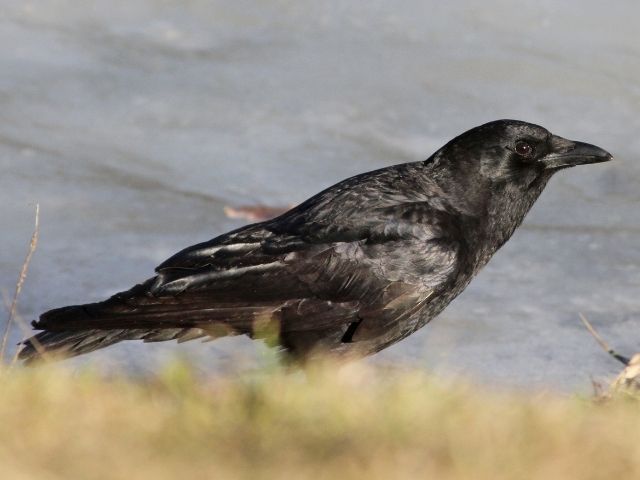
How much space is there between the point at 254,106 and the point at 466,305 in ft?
10.5

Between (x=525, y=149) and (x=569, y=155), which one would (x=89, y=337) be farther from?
(x=569, y=155)

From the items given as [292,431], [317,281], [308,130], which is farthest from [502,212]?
[308,130]

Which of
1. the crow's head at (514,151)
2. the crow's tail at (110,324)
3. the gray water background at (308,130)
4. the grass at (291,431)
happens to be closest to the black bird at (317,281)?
the crow's tail at (110,324)

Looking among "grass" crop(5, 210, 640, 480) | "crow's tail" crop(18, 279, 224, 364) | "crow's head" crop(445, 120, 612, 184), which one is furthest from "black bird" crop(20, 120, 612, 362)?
"grass" crop(5, 210, 640, 480)

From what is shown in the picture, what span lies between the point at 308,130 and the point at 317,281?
13.2 ft

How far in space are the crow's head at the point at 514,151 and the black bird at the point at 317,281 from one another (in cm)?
26

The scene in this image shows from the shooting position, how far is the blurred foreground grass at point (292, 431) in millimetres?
3299

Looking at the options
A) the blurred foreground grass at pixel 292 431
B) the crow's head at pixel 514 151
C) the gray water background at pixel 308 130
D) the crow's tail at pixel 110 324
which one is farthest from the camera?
the gray water background at pixel 308 130

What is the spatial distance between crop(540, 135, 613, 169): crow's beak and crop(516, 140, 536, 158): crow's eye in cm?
7

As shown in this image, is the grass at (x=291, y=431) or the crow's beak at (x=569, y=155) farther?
the crow's beak at (x=569, y=155)

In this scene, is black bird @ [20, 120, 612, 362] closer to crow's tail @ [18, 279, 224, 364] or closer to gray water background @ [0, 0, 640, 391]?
crow's tail @ [18, 279, 224, 364]

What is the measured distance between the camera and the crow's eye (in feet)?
19.9

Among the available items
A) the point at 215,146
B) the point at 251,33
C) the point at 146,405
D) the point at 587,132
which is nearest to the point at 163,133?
the point at 215,146

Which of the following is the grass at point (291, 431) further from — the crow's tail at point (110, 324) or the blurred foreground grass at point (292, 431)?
the crow's tail at point (110, 324)
